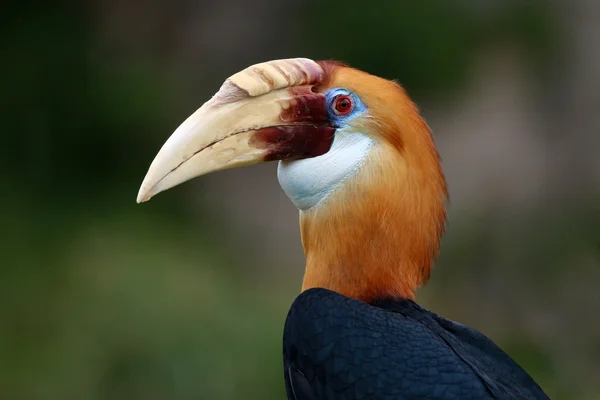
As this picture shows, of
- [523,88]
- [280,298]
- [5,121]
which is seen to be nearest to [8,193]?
[5,121]

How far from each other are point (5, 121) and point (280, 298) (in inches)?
67.5

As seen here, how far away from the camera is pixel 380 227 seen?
2.26m

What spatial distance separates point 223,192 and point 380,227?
3.22 m

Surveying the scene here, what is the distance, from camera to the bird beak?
2.19 m

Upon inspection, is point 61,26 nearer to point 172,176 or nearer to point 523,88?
point 523,88

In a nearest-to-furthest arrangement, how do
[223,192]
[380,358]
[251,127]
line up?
[380,358], [251,127], [223,192]

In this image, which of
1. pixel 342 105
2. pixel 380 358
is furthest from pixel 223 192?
pixel 380 358

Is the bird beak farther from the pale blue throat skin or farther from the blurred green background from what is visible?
the blurred green background

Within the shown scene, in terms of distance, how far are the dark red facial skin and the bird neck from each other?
12 cm

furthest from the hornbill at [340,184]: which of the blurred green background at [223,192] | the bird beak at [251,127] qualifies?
the blurred green background at [223,192]

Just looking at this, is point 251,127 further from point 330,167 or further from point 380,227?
point 380,227

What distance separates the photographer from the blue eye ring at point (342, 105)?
7.60 feet

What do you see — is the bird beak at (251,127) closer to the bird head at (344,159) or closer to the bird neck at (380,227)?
the bird head at (344,159)

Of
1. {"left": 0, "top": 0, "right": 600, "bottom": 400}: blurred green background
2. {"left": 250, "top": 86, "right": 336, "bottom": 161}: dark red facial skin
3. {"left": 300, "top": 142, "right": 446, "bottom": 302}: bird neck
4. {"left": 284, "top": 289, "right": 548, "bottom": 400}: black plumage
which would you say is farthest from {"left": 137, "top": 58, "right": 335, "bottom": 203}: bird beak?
{"left": 0, "top": 0, "right": 600, "bottom": 400}: blurred green background
